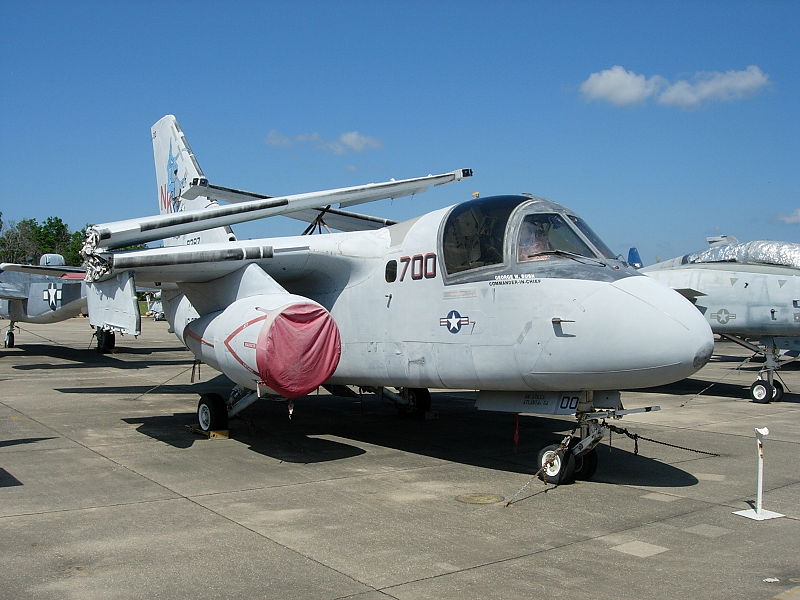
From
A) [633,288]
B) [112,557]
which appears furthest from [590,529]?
[112,557]

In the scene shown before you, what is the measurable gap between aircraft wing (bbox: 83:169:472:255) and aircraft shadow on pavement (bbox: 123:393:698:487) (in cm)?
304

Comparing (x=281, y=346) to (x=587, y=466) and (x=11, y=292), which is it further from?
(x=11, y=292)

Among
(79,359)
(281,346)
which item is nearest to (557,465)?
(281,346)

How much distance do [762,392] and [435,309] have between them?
10.6 metres

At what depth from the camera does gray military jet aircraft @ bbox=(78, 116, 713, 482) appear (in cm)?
720

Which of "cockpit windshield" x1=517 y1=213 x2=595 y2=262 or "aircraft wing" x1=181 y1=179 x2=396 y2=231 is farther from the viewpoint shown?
"aircraft wing" x1=181 y1=179 x2=396 y2=231

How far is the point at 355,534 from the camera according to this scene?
6.17m

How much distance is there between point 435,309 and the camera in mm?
8664

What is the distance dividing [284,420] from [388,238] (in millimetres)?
4238

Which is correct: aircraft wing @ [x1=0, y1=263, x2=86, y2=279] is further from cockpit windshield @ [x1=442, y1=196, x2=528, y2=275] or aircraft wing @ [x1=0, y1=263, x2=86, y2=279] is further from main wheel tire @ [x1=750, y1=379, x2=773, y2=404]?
main wheel tire @ [x1=750, y1=379, x2=773, y2=404]

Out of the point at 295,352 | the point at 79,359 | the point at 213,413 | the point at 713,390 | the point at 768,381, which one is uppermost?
the point at 295,352

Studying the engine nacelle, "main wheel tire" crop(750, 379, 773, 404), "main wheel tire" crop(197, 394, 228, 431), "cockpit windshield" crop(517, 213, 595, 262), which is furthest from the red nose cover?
"main wheel tire" crop(750, 379, 773, 404)

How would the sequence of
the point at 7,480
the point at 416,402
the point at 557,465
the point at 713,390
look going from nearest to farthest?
the point at 7,480 → the point at 557,465 → the point at 416,402 → the point at 713,390

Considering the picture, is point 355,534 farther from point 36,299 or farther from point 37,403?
point 36,299
